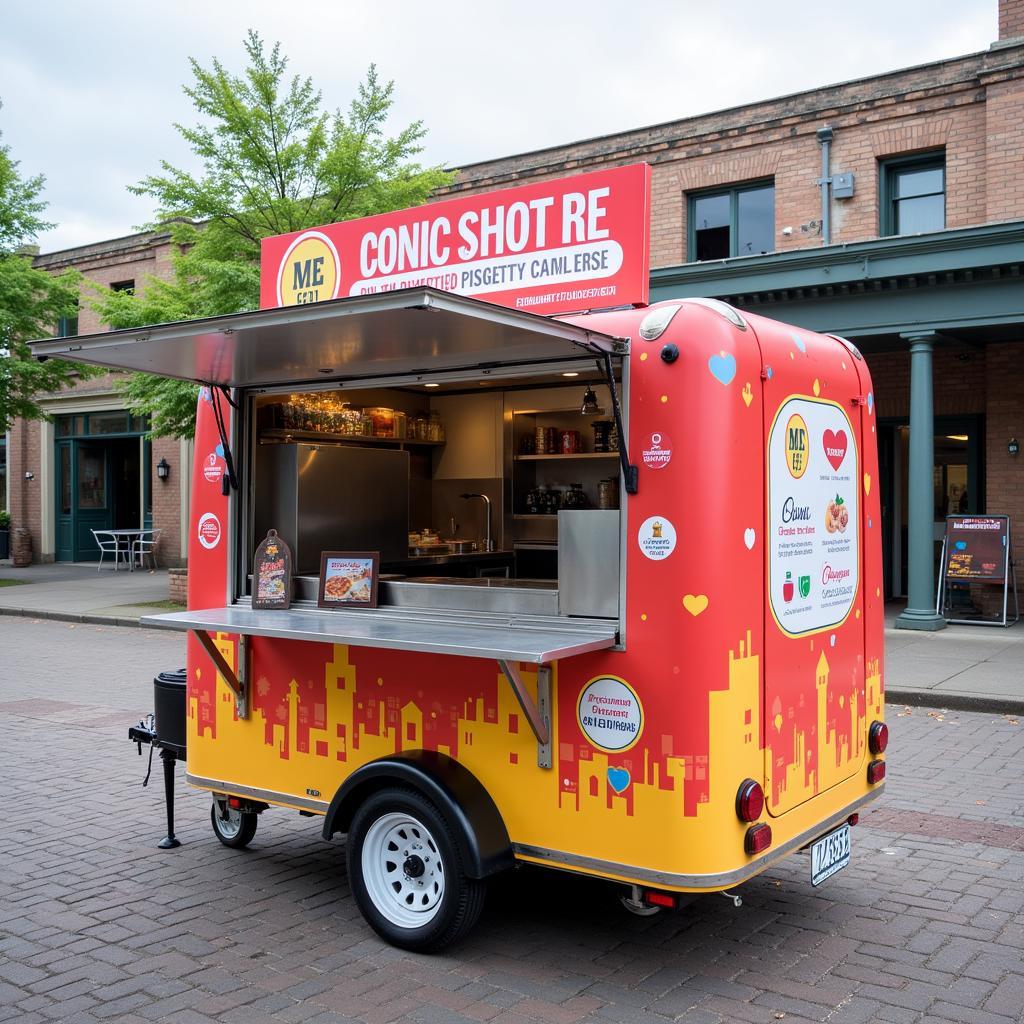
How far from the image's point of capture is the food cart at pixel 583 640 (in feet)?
12.7

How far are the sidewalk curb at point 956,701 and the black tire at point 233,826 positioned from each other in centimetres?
624

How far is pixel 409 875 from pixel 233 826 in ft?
5.81

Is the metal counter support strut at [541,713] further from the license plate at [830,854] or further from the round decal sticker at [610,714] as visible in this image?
the license plate at [830,854]

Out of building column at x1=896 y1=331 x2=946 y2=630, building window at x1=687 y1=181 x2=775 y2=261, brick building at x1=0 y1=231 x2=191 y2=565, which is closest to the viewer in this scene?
building column at x1=896 y1=331 x2=946 y2=630

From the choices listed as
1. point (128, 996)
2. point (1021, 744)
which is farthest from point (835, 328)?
point (128, 996)

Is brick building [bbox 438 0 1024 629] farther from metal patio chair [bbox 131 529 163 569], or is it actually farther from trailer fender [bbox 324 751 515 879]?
metal patio chair [bbox 131 529 163 569]

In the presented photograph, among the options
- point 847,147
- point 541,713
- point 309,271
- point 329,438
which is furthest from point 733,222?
point 541,713

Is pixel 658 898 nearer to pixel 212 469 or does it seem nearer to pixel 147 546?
pixel 212 469

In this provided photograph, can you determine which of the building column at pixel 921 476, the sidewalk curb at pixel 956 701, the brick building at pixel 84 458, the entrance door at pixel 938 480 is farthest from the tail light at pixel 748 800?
the brick building at pixel 84 458

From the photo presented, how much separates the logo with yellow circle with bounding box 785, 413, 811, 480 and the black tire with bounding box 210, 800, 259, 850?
3345mm

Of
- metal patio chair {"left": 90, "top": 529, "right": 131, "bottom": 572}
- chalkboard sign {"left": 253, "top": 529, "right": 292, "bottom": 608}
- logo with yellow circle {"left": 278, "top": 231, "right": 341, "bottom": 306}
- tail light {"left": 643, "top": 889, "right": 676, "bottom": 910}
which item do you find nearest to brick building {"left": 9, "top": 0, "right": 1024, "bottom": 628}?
logo with yellow circle {"left": 278, "top": 231, "right": 341, "bottom": 306}

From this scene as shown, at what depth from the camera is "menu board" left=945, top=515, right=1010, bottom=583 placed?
45.9ft

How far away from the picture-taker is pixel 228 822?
5.79m

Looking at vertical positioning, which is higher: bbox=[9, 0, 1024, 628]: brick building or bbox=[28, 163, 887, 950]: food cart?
bbox=[9, 0, 1024, 628]: brick building
